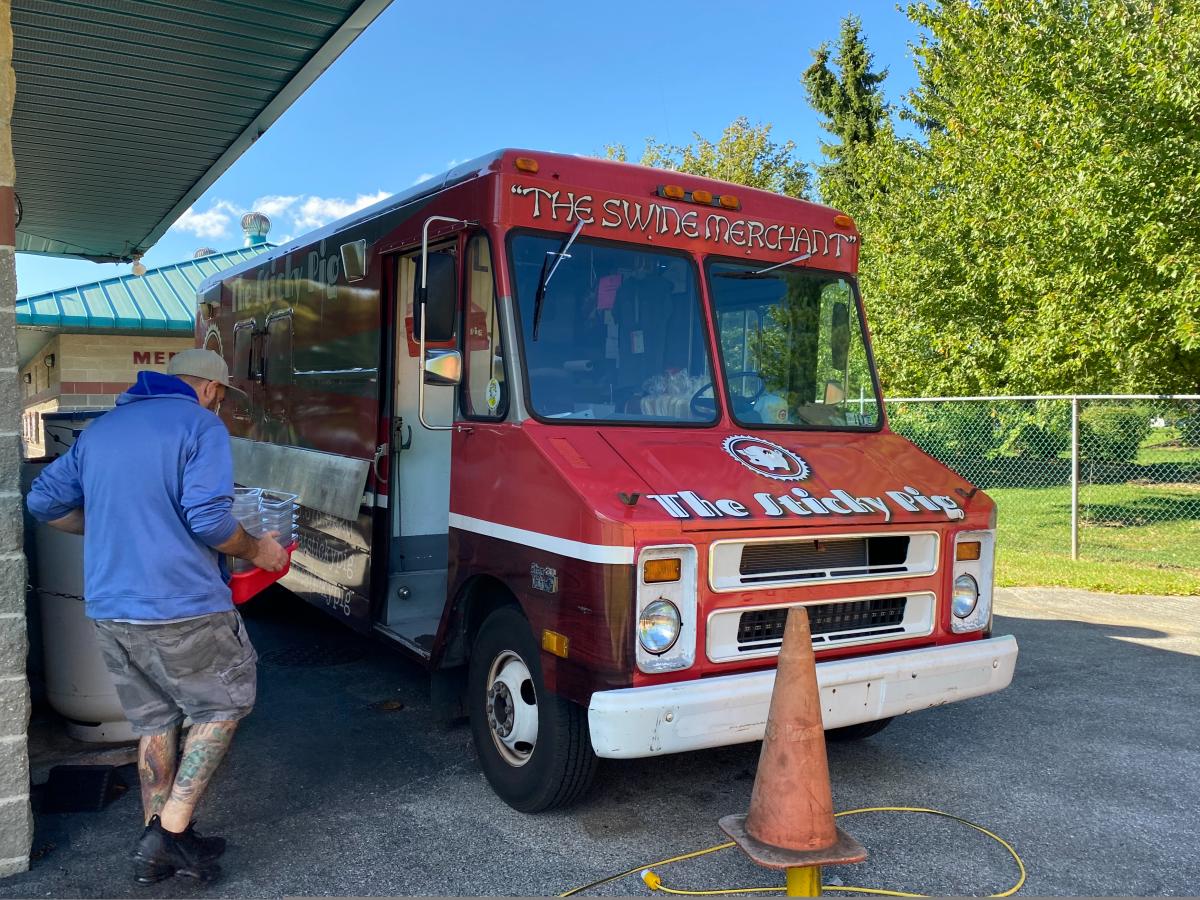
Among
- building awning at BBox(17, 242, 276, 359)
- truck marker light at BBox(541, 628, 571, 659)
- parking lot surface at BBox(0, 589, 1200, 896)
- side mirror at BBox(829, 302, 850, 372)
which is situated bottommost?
parking lot surface at BBox(0, 589, 1200, 896)

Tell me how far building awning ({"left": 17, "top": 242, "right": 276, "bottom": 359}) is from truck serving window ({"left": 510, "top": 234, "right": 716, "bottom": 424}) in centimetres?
902

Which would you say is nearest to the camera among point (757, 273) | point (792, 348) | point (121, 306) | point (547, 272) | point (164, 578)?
point (164, 578)

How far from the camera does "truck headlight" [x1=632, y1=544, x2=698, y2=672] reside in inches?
145

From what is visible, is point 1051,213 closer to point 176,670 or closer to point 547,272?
point 547,272

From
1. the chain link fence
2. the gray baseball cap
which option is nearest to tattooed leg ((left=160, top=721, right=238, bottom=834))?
the gray baseball cap

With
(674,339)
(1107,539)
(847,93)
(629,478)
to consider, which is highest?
(847,93)

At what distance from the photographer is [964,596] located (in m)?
4.59

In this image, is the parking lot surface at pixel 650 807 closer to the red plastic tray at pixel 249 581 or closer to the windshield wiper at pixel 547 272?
the red plastic tray at pixel 249 581

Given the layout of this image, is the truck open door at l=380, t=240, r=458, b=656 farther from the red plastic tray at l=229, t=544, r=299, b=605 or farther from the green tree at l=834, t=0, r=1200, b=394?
the green tree at l=834, t=0, r=1200, b=394

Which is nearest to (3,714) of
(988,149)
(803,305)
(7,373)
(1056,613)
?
(7,373)

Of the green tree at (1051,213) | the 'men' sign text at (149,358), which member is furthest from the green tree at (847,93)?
the 'men' sign text at (149,358)

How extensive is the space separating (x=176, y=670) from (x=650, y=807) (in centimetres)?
210

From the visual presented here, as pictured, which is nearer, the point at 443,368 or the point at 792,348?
the point at 443,368

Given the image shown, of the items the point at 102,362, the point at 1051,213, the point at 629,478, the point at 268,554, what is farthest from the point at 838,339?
the point at 102,362
